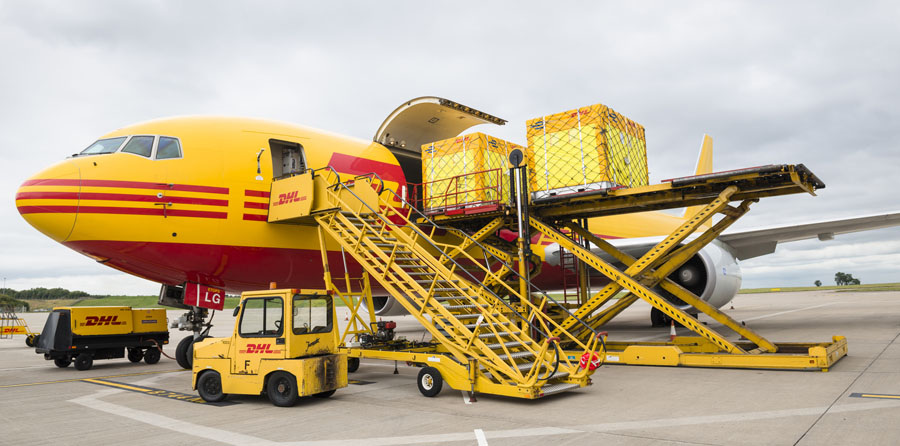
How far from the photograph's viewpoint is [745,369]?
9.08 meters

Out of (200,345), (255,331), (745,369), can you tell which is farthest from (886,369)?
(200,345)

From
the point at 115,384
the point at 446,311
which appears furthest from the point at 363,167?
the point at 115,384

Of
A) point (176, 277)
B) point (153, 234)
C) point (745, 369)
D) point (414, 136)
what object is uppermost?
point (414, 136)

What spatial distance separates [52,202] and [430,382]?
20.4ft

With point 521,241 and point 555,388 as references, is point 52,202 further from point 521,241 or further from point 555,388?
point 555,388

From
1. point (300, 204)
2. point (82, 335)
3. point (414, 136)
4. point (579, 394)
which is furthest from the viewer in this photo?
point (414, 136)

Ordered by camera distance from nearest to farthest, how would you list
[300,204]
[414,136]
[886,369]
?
[886,369], [300,204], [414,136]

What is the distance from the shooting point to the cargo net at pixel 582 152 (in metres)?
10.3

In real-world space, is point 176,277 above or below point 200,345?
above

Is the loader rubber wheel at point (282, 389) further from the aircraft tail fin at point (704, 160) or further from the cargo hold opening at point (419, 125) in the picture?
the aircraft tail fin at point (704, 160)

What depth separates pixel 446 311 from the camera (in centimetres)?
764

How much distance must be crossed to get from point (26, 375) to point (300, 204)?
7026 millimetres

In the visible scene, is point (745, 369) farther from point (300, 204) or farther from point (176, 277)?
point (176, 277)

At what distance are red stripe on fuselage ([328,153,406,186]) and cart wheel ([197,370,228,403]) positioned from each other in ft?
15.7
